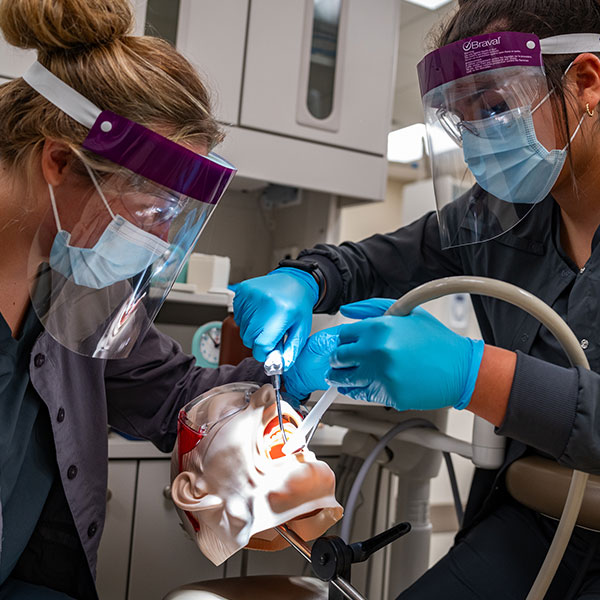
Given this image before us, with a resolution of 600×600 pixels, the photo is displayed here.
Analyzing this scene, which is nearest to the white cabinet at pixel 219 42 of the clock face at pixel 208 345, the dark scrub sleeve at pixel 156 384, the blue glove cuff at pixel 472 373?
the clock face at pixel 208 345

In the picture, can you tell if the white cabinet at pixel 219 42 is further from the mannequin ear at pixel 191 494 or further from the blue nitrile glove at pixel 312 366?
the mannequin ear at pixel 191 494

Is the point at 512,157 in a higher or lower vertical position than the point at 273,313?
higher

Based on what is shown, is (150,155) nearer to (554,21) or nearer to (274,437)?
(274,437)

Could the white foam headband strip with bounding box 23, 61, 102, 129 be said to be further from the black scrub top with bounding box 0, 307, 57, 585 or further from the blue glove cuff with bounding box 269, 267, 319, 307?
the blue glove cuff with bounding box 269, 267, 319, 307

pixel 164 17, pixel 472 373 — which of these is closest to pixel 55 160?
pixel 472 373

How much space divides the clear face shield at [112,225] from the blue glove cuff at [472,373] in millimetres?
459

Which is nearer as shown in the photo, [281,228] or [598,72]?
[598,72]

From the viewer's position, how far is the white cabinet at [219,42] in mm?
1961

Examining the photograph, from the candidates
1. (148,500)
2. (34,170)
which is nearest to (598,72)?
(34,170)

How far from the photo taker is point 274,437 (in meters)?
1.11

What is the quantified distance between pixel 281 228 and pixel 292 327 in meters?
1.31

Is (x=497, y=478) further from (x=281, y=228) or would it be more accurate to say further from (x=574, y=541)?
(x=281, y=228)

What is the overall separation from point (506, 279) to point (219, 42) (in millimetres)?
1189

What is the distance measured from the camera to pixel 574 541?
121 cm
